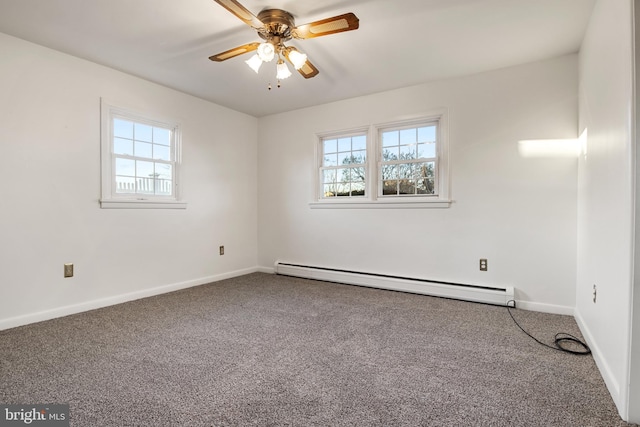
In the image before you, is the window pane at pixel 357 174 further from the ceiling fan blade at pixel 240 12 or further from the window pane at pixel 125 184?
the window pane at pixel 125 184

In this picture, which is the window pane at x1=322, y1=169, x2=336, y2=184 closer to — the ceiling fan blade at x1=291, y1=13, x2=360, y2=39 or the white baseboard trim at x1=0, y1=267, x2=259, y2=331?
the white baseboard trim at x1=0, y1=267, x2=259, y2=331

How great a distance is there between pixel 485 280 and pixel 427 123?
186 centimetres

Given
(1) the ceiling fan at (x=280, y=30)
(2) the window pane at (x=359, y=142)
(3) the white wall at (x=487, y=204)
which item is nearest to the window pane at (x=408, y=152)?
(3) the white wall at (x=487, y=204)

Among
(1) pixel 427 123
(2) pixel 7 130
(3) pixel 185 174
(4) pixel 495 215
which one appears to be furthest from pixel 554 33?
(2) pixel 7 130

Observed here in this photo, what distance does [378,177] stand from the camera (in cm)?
396

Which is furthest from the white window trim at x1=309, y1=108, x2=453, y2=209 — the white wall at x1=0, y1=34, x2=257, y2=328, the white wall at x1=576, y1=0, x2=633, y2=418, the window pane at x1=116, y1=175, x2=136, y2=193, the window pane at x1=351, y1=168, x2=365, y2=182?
the window pane at x1=116, y1=175, x2=136, y2=193

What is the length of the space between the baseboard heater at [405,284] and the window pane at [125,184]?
2.13 m

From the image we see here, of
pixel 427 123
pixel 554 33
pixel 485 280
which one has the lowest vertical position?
pixel 485 280


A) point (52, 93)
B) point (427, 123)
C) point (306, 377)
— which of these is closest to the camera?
point (306, 377)

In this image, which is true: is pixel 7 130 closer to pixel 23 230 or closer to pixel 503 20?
pixel 23 230

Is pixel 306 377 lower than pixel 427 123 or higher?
lower

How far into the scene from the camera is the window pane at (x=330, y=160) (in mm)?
4334

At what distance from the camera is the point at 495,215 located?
10.5 ft

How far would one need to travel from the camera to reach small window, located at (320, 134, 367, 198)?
162 inches
